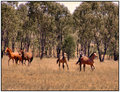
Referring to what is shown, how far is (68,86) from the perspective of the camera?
46.8ft

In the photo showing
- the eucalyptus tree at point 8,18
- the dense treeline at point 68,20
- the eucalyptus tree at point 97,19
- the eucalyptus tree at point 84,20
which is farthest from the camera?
the eucalyptus tree at point 84,20

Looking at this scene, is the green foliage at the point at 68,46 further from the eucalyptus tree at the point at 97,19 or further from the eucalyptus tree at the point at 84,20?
the eucalyptus tree at the point at 97,19

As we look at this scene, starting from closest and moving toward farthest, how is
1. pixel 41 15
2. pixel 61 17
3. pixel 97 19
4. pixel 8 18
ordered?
pixel 8 18, pixel 97 19, pixel 41 15, pixel 61 17

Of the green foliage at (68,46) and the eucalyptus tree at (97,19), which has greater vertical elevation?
the eucalyptus tree at (97,19)

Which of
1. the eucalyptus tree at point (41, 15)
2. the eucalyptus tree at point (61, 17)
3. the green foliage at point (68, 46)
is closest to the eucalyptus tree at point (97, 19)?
the eucalyptus tree at point (61, 17)

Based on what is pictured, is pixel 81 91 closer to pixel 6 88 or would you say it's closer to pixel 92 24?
pixel 6 88

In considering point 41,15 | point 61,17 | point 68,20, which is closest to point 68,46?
point 68,20

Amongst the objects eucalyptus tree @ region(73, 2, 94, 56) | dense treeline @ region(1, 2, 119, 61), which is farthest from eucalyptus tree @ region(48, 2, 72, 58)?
eucalyptus tree @ region(73, 2, 94, 56)

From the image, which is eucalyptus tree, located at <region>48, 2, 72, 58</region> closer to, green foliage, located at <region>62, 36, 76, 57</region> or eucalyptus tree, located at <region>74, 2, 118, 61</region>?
green foliage, located at <region>62, 36, 76, 57</region>

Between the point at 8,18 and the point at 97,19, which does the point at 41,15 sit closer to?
the point at 8,18

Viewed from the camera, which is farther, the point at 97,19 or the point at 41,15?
the point at 41,15

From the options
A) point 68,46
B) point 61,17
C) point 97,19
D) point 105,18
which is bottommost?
point 68,46

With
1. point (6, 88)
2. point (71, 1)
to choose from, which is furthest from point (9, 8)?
point (6, 88)

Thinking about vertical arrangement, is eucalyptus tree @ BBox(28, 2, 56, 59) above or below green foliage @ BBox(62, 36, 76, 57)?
above
